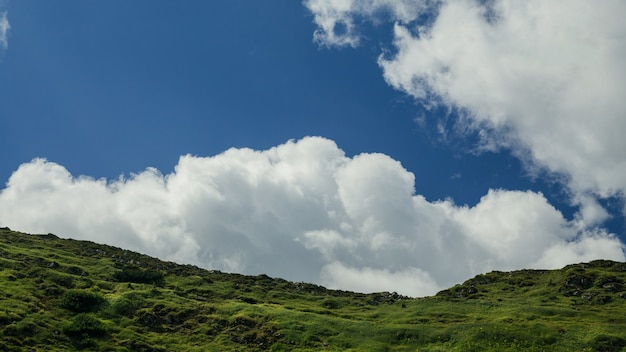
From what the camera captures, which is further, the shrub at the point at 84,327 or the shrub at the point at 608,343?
the shrub at the point at 84,327

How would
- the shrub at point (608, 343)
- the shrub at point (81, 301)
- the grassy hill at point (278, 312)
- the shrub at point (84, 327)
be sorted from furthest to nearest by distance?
1. the shrub at point (81, 301)
2. the shrub at point (84, 327)
3. the grassy hill at point (278, 312)
4. the shrub at point (608, 343)

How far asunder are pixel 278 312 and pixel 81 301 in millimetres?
34050

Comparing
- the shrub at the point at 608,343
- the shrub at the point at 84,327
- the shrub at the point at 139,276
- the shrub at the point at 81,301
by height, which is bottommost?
the shrub at the point at 84,327

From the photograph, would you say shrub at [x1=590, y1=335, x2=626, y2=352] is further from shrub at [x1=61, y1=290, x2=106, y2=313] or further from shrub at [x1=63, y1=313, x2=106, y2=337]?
shrub at [x1=61, y1=290, x2=106, y2=313]

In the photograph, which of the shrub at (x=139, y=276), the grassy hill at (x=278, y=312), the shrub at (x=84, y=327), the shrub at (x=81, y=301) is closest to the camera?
the grassy hill at (x=278, y=312)

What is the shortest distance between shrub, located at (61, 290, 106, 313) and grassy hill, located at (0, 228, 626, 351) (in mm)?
217

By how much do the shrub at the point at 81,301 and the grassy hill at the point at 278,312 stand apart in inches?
8.5

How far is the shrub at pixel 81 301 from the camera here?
9854cm

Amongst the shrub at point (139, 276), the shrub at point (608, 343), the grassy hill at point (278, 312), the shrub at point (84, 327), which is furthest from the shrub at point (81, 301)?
the shrub at point (608, 343)

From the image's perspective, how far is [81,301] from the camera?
329 ft

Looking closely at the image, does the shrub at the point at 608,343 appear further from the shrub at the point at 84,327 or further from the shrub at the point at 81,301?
the shrub at the point at 81,301

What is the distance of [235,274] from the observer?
154625 millimetres

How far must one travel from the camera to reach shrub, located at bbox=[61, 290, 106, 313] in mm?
98544

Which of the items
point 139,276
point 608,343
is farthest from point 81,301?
point 608,343
